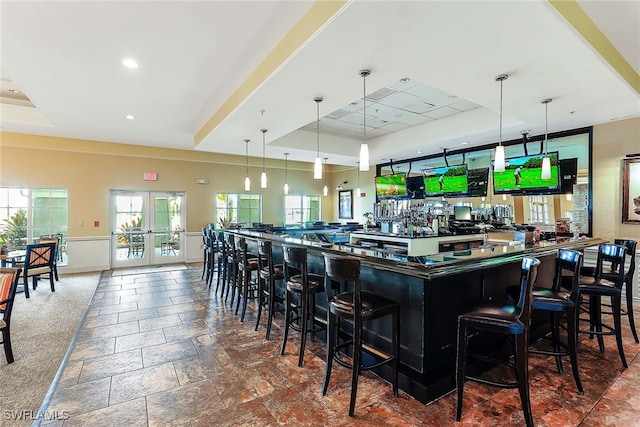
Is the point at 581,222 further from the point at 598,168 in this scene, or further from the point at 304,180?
the point at 304,180

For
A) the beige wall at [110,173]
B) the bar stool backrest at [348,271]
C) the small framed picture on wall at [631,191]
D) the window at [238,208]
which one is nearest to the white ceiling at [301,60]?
the small framed picture on wall at [631,191]

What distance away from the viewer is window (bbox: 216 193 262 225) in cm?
898

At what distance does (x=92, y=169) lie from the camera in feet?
24.0

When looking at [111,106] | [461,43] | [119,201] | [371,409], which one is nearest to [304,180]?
[119,201]

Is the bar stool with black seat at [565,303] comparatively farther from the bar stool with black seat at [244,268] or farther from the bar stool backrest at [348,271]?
the bar stool with black seat at [244,268]

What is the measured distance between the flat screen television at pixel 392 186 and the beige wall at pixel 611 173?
11.9 feet

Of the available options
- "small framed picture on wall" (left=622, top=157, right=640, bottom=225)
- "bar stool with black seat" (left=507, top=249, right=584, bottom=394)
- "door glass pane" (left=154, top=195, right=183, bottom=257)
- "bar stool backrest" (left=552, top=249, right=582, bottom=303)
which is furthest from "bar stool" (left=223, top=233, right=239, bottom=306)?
"small framed picture on wall" (left=622, top=157, right=640, bottom=225)

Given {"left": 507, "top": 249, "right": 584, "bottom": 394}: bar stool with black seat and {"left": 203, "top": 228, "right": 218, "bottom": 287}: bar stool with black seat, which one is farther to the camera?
{"left": 203, "top": 228, "right": 218, "bottom": 287}: bar stool with black seat

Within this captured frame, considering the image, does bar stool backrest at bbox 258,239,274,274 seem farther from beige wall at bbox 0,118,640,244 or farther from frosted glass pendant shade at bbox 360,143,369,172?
beige wall at bbox 0,118,640,244

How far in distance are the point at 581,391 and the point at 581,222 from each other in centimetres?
392

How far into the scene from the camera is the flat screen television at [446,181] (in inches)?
255

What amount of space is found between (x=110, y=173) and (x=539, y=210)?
31.1ft

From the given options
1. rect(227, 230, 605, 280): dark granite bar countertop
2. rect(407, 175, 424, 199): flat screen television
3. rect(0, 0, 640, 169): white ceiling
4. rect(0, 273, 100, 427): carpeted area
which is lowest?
rect(0, 273, 100, 427): carpeted area

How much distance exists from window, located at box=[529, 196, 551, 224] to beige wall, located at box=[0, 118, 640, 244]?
0.68 meters
